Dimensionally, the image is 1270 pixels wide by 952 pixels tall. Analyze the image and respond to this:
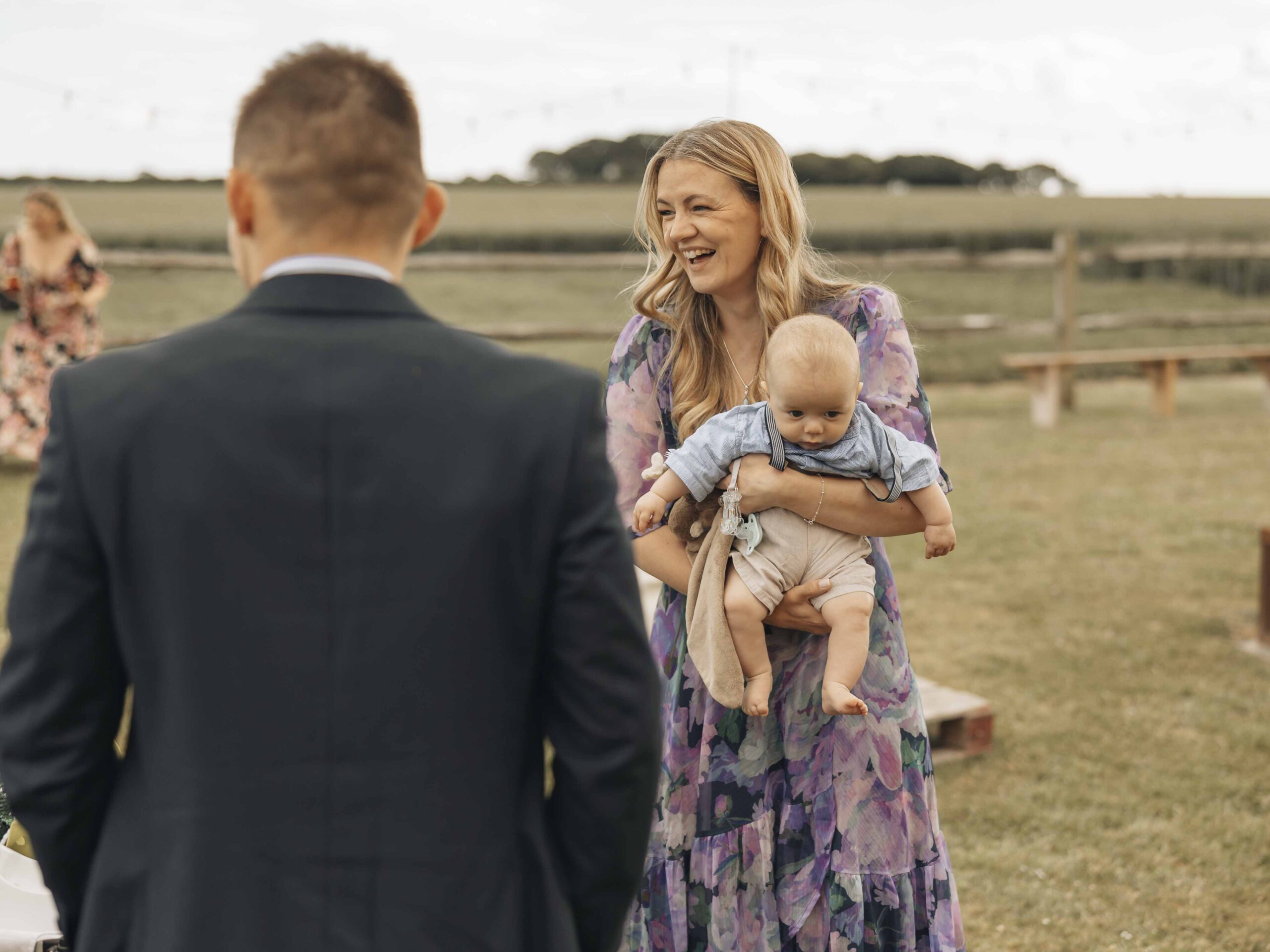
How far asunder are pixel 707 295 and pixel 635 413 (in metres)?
0.29

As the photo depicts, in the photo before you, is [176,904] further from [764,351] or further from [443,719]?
[764,351]

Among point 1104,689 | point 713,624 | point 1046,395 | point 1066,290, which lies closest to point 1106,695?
point 1104,689

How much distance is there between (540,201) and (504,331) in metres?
36.9

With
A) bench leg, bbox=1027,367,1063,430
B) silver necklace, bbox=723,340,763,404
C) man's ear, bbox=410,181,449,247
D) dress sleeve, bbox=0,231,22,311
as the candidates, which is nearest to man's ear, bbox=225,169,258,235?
man's ear, bbox=410,181,449,247

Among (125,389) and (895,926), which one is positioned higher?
(125,389)

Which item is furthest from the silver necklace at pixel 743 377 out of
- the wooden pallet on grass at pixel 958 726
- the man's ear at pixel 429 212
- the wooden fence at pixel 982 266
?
the wooden fence at pixel 982 266

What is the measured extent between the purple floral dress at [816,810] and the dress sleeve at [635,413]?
0.20 m

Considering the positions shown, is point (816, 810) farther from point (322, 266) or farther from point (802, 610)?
point (322, 266)

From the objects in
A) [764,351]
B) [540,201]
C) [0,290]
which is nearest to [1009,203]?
[540,201]

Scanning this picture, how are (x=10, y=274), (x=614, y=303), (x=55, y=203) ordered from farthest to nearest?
(x=614, y=303)
(x=10, y=274)
(x=55, y=203)

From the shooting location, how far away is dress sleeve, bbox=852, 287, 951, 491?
2369mm

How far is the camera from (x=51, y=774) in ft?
4.20

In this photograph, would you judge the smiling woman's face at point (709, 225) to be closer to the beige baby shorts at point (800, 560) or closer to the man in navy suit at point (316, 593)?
the beige baby shorts at point (800, 560)

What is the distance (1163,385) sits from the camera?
1351 cm
